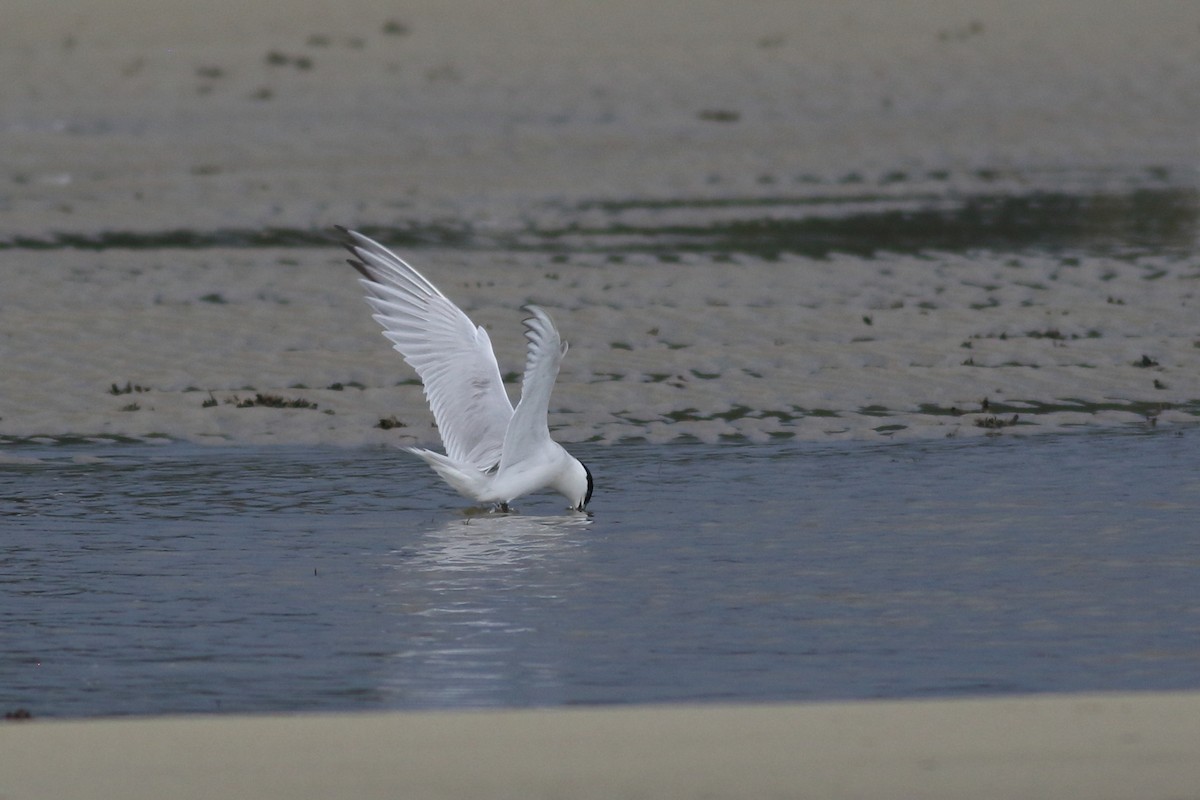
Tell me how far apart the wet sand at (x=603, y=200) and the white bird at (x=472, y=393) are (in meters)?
1.48

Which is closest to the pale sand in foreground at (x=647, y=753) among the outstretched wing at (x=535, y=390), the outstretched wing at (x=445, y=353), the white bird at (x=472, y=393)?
the outstretched wing at (x=535, y=390)

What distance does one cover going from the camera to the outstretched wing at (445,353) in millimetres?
10688

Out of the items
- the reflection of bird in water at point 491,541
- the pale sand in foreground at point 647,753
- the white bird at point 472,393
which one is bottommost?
the reflection of bird in water at point 491,541

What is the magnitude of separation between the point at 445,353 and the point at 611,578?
243 cm

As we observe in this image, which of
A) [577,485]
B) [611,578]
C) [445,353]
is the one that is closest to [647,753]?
[611,578]

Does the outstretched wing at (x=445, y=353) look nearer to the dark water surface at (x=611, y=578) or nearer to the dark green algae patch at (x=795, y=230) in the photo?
the dark water surface at (x=611, y=578)

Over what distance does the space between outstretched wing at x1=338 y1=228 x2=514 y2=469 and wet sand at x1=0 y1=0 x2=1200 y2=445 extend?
1429mm

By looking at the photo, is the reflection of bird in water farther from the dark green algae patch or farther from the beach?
the dark green algae patch

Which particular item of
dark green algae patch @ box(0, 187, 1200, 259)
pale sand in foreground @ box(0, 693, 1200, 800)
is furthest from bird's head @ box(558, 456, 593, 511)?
dark green algae patch @ box(0, 187, 1200, 259)

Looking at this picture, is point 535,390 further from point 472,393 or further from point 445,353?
point 445,353

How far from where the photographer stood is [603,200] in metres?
22.4

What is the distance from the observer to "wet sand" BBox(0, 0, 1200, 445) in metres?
13.4

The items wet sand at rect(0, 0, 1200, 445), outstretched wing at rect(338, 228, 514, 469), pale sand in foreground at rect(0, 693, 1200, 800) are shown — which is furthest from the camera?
wet sand at rect(0, 0, 1200, 445)

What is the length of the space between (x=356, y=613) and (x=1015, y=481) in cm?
406
